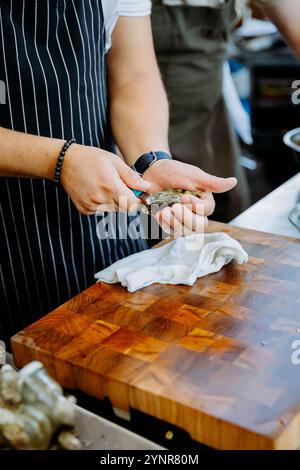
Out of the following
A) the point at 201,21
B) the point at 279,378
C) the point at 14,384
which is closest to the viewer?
the point at 14,384

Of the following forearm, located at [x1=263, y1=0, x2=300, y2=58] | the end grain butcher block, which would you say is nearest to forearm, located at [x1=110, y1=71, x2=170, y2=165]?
the end grain butcher block

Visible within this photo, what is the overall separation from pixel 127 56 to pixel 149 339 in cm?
80

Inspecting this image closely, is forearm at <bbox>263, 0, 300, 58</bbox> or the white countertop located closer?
the white countertop

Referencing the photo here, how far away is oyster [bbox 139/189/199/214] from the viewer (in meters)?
1.22

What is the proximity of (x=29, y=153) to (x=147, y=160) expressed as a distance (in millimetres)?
268

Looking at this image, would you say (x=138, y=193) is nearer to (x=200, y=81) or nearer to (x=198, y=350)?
(x=198, y=350)

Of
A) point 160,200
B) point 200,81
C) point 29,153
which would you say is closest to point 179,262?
point 160,200

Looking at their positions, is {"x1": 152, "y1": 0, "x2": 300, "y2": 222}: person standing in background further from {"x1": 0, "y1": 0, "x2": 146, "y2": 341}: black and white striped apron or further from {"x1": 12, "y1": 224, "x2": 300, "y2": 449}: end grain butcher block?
{"x1": 12, "y1": 224, "x2": 300, "y2": 449}: end grain butcher block

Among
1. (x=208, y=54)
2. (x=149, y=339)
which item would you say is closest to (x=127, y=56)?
(x=149, y=339)

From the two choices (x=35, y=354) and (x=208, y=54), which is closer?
(x=35, y=354)

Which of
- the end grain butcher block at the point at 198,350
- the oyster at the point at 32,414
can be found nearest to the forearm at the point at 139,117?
the end grain butcher block at the point at 198,350

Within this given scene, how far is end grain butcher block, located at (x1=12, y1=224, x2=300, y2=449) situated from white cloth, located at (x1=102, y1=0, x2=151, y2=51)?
0.64m

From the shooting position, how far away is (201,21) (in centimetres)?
244
